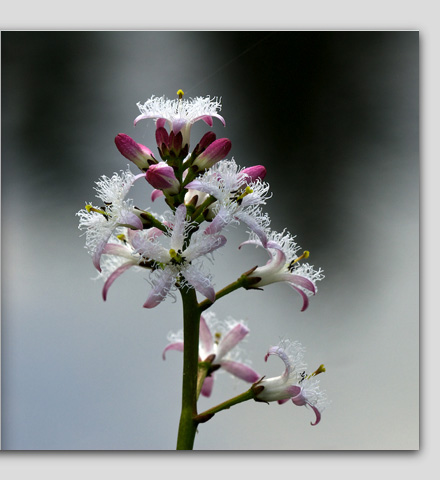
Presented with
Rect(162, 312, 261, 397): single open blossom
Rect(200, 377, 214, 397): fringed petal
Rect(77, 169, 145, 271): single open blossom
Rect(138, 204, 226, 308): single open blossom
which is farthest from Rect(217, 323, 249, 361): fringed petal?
Rect(77, 169, 145, 271): single open blossom

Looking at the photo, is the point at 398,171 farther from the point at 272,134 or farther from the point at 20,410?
the point at 20,410

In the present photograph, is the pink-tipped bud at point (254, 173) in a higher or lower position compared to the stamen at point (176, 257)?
higher

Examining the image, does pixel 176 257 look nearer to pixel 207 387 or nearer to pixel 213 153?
pixel 213 153

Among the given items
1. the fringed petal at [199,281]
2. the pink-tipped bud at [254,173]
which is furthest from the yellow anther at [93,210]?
the pink-tipped bud at [254,173]

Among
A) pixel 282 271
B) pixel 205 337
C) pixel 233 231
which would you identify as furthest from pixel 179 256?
pixel 233 231

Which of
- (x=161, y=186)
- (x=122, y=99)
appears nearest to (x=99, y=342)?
(x=122, y=99)

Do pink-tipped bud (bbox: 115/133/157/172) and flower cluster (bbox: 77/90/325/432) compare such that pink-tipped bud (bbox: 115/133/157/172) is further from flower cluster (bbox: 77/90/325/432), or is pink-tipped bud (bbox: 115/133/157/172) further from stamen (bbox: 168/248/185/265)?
stamen (bbox: 168/248/185/265)

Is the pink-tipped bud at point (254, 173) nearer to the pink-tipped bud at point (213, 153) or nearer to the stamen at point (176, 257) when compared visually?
the pink-tipped bud at point (213, 153)
